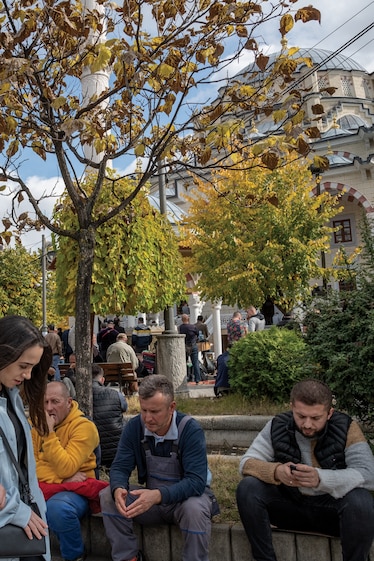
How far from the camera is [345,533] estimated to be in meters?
3.35

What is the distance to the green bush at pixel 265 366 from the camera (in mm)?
7773

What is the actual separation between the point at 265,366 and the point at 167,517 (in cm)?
416

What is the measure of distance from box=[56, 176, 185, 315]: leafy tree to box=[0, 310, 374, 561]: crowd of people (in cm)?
499

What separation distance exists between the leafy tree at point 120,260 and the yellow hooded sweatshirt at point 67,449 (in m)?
4.86

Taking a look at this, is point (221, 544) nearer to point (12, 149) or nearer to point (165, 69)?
point (165, 69)

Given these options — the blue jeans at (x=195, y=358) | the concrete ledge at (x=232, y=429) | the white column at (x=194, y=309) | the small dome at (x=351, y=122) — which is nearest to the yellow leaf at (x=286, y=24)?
the concrete ledge at (x=232, y=429)

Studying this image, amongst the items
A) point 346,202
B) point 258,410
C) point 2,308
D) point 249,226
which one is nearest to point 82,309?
point 258,410

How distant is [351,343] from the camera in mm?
4797

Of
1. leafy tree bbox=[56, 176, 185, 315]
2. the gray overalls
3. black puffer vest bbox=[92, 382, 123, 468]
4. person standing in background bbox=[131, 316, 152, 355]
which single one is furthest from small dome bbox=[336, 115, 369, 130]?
the gray overalls

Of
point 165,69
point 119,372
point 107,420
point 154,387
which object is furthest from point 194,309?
point 154,387

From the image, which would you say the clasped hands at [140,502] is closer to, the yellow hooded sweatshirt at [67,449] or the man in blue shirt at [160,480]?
the man in blue shirt at [160,480]

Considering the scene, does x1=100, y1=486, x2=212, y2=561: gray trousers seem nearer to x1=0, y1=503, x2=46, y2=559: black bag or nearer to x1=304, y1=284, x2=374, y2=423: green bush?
x1=0, y1=503, x2=46, y2=559: black bag

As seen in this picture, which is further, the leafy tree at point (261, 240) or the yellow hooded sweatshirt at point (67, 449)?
the leafy tree at point (261, 240)

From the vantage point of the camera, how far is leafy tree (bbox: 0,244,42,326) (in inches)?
1229
